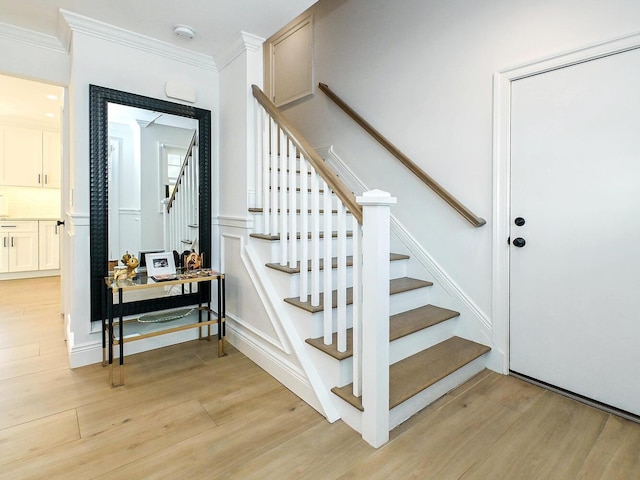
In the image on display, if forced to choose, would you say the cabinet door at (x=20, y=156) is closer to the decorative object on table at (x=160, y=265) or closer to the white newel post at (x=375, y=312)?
the decorative object on table at (x=160, y=265)

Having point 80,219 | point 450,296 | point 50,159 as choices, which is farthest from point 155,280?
point 50,159

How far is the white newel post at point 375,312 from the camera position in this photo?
145 cm

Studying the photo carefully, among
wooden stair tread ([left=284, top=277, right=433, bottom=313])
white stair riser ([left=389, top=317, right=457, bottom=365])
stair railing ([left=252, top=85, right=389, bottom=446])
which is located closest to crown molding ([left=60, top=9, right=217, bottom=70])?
stair railing ([left=252, top=85, right=389, bottom=446])

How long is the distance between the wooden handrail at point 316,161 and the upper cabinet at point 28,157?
16.5ft

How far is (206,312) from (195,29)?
206 cm

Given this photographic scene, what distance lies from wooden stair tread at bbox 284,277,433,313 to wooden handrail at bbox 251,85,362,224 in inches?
23.4

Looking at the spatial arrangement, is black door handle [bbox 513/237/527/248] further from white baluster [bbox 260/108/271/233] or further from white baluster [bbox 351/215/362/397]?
white baluster [bbox 260/108/271/233]

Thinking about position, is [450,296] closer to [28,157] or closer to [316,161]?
[316,161]

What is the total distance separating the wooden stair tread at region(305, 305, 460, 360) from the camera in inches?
67.3

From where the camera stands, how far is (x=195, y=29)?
2.33 m

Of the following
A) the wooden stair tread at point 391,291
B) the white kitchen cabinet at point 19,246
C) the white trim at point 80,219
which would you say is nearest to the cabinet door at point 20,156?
the white kitchen cabinet at point 19,246

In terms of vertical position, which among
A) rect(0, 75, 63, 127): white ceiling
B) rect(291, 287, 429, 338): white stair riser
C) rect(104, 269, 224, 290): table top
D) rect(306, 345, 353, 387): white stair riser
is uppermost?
rect(0, 75, 63, 127): white ceiling

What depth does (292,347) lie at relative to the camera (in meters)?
1.96

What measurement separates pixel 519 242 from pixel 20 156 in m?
6.88
